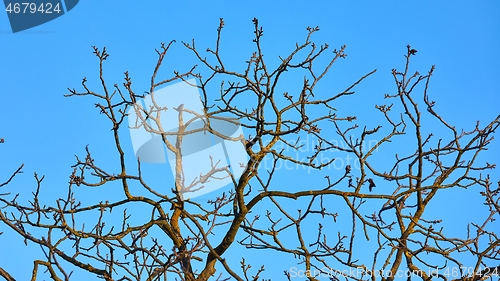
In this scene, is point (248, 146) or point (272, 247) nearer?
point (248, 146)

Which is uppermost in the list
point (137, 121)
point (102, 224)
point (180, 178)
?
point (137, 121)

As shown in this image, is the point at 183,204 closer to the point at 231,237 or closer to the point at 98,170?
the point at 231,237

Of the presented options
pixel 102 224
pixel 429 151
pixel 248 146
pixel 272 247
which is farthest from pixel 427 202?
pixel 102 224

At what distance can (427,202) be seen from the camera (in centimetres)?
437

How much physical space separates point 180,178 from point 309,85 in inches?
51.6

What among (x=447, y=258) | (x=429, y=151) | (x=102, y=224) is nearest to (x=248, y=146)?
(x=102, y=224)

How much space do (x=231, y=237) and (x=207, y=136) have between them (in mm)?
939

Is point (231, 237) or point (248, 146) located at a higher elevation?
point (248, 146)

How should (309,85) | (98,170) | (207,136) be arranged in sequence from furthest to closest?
(207,136) → (309,85) → (98,170)

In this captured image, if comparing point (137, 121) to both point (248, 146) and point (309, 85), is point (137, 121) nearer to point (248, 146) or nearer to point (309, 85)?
point (248, 146)

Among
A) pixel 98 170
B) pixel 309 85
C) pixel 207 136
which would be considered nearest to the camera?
pixel 98 170

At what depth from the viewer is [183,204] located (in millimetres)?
3844

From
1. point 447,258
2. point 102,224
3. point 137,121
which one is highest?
point 137,121

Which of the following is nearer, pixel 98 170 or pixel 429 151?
pixel 98 170
